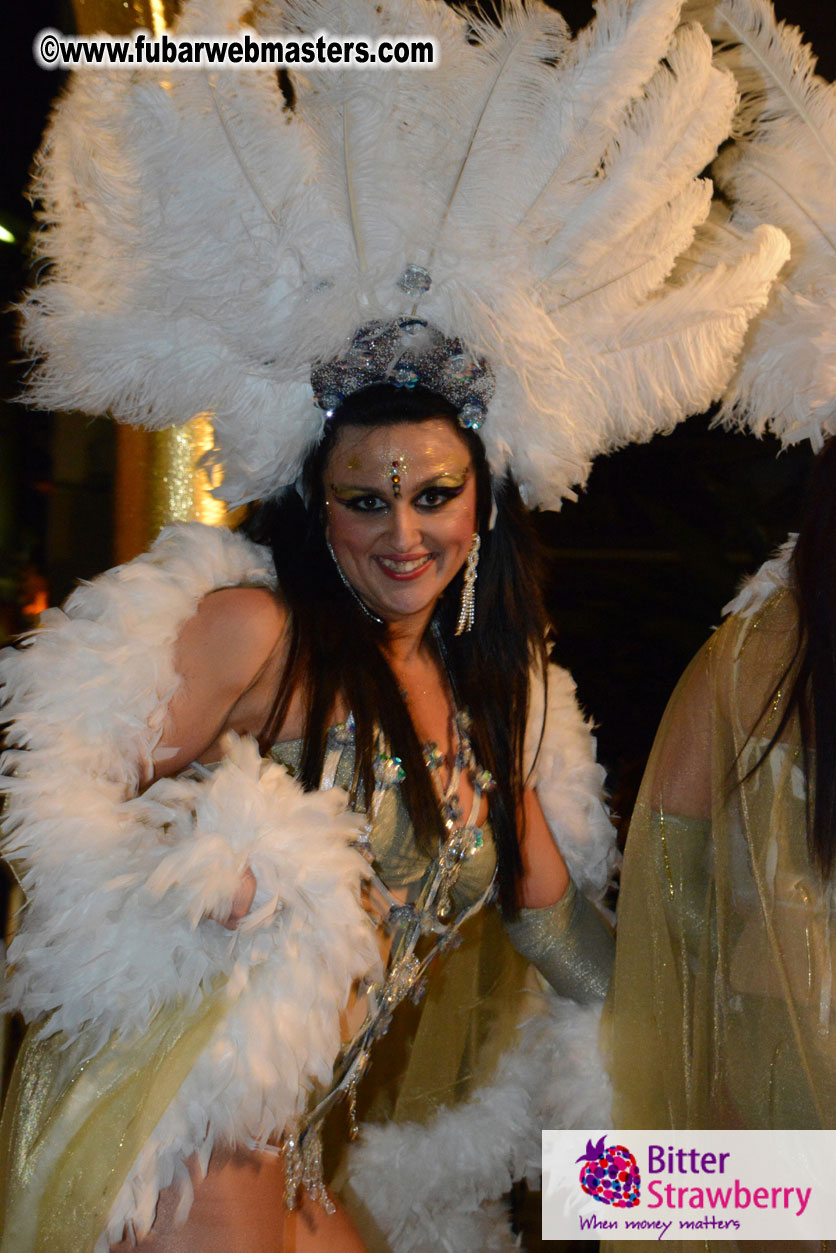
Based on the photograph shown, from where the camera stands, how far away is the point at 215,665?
146 centimetres

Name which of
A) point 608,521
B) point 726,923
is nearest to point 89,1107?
point 726,923

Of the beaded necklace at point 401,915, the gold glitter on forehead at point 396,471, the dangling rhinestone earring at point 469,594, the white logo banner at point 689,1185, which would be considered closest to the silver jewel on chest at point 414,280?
the gold glitter on forehead at point 396,471

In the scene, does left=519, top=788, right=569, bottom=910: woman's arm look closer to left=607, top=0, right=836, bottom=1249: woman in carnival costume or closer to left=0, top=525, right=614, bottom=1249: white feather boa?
left=607, top=0, right=836, bottom=1249: woman in carnival costume

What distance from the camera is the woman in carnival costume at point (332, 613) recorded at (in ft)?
4.13

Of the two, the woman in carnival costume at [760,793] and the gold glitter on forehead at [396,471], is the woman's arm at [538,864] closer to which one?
the woman in carnival costume at [760,793]

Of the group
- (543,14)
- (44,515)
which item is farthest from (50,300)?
(44,515)

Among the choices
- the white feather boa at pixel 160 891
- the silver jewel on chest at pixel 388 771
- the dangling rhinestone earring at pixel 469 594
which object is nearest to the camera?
the white feather boa at pixel 160 891

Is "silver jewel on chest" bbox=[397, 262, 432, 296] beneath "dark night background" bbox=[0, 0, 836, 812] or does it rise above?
above

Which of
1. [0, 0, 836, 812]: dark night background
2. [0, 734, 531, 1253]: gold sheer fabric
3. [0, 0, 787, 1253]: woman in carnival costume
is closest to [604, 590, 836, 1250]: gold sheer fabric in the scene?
[0, 0, 787, 1253]: woman in carnival costume

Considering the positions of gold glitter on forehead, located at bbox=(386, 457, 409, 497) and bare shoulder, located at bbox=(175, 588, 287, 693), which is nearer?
bare shoulder, located at bbox=(175, 588, 287, 693)

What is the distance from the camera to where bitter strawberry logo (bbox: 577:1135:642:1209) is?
1.47 m

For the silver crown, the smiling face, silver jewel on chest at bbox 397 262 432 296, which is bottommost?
the smiling face

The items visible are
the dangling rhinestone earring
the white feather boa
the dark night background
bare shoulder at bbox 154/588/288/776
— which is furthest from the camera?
the dark night background

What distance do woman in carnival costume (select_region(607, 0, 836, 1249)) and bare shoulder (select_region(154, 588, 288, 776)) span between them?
62cm
